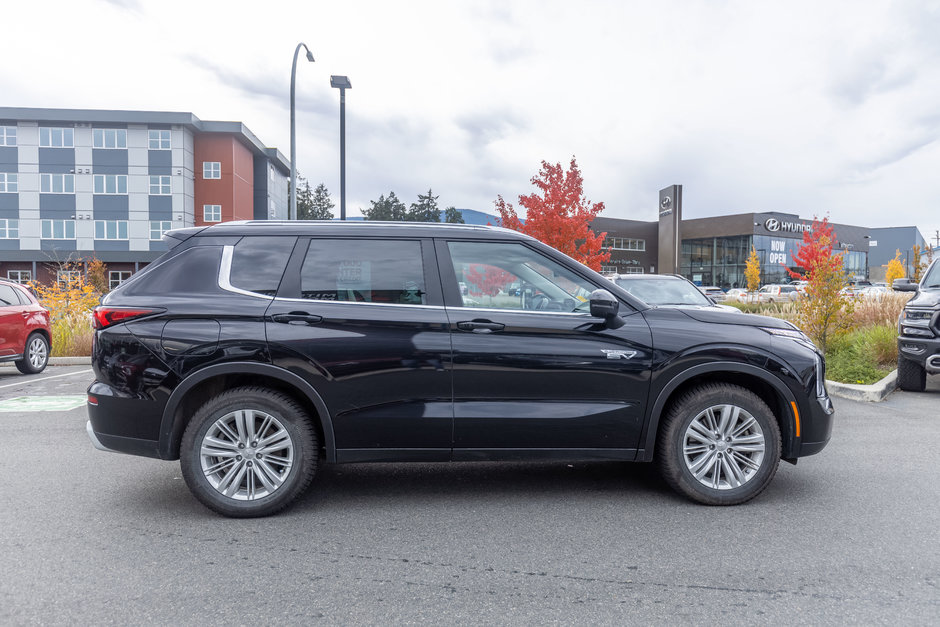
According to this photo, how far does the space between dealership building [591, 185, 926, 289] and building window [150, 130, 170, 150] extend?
38.3m

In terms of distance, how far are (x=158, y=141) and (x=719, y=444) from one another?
52662mm

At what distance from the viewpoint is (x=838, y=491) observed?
476 centimetres

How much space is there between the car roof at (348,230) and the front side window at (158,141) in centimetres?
5028

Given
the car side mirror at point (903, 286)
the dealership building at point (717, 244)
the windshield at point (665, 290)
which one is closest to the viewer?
the car side mirror at point (903, 286)

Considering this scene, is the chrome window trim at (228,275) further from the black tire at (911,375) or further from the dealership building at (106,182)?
the dealership building at (106,182)

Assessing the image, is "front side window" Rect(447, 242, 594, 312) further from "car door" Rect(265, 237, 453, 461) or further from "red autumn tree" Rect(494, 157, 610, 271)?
"red autumn tree" Rect(494, 157, 610, 271)

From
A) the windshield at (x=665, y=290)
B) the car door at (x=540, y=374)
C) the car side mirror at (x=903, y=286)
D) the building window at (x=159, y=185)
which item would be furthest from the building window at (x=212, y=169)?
the car door at (x=540, y=374)

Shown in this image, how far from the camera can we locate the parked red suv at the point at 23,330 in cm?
1061

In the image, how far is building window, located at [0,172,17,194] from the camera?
161ft

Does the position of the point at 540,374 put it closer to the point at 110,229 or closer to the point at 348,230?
the point at 348,230

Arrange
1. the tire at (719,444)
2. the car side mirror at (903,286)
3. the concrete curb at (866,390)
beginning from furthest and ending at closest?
the car side mirror at (903,286) → the concrete curb at (866,390) → the tire at (719,444)

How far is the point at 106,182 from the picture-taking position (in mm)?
49688

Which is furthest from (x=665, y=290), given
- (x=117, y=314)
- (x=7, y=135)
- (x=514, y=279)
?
(x=7, y=135)

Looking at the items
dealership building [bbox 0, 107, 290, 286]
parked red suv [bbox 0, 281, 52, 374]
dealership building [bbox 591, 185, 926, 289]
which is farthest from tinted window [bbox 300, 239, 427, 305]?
dealership building [bbox 591, 185, 926, 289]
